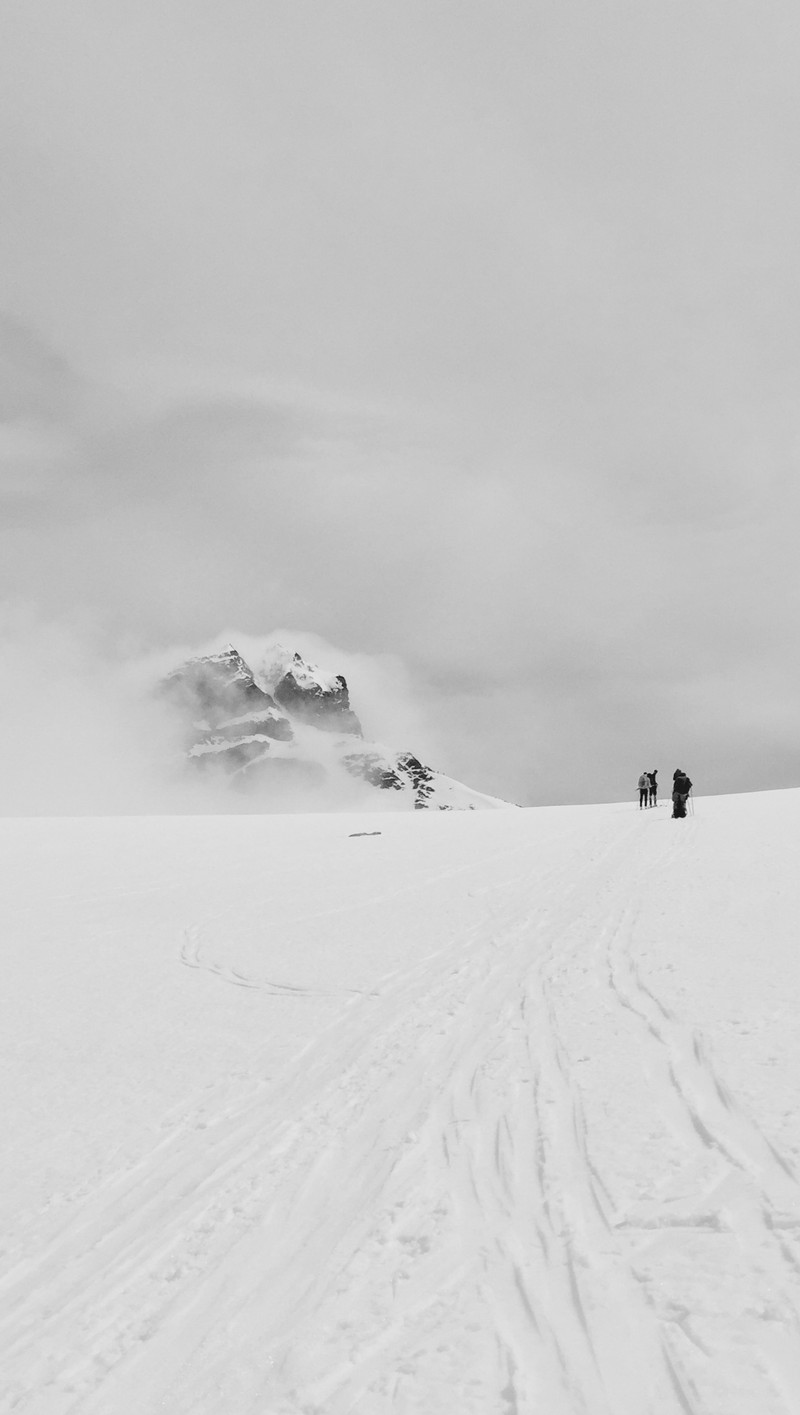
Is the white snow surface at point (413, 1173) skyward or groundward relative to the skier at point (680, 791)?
groundward

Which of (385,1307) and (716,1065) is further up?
(716,1065)

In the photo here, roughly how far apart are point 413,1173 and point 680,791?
26.6 m

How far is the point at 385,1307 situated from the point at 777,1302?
5.25ft

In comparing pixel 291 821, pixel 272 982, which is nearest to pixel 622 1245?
pixel 272 982

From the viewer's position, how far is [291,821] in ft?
125

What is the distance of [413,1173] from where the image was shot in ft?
15.3

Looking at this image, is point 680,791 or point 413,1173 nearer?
point 413,1173

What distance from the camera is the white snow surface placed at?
10.3 ft

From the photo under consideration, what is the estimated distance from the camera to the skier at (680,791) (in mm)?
→ 29000

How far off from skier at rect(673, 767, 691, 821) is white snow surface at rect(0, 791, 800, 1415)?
18080 millimetres

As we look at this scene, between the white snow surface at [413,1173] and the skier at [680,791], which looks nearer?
the white snow surface at [413,1173]

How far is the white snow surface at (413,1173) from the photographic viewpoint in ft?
10.3

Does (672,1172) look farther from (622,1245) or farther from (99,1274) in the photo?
(99,1274)

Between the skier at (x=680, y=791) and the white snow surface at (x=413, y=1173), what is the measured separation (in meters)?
18.1
